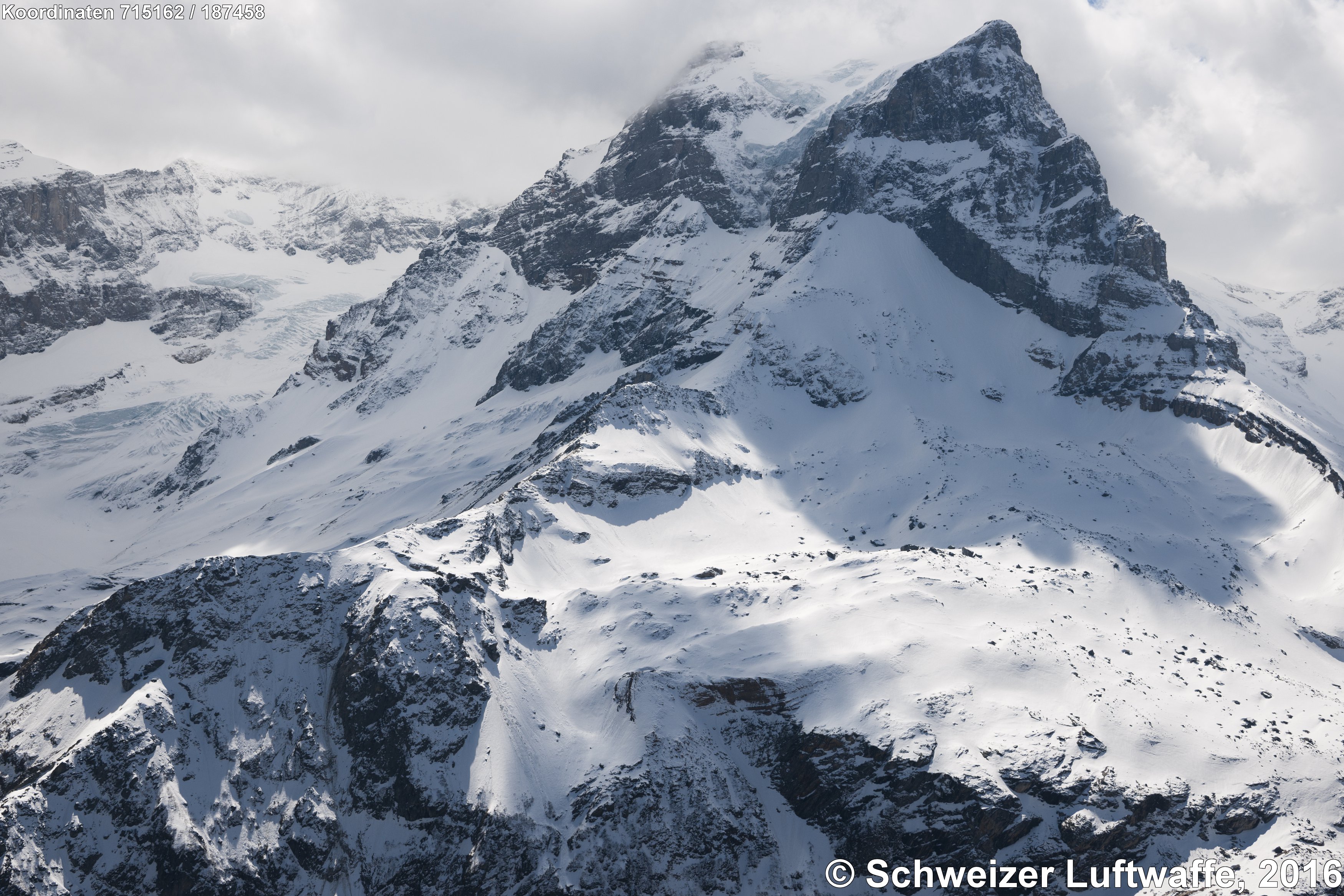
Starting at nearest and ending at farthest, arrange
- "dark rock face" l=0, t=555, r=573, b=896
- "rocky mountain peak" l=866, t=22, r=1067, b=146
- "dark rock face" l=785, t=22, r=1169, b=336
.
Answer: "dark rock face" l=0, t=555, r=573, b=896, "dark rock face" l=785, t=22, r=1169, b=336, "rocky mountain peak" l=866, t=22, r=1067, b=146

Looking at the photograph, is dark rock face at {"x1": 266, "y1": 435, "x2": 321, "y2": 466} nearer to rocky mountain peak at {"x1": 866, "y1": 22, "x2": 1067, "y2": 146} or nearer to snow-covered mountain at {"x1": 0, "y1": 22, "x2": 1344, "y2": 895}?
snow-covered mountain at {"x1": 0, "y1": 22, "x2": 1344, "y2": 895}

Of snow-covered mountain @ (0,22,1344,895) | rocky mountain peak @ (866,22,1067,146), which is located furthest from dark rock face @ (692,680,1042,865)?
rocky mountain peak @ (866,22,1067,146)

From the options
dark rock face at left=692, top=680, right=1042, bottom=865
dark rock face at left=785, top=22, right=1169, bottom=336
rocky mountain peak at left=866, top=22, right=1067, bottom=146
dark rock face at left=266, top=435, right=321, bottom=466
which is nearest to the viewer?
dark rock face at left=692, top=680, right=1042, bottom=865

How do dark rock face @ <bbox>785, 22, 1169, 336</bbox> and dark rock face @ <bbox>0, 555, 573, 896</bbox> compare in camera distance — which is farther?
dark rock face @ <bbox>785, 22, 1169, 336</bbox>

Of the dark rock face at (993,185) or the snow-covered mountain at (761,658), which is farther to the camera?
the dark rock face at (993,185)

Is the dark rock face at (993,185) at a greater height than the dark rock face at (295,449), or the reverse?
the dark rock face at (993,185)

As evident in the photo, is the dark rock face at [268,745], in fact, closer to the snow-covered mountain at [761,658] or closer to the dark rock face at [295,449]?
the snow-covered mountain at [761,658]

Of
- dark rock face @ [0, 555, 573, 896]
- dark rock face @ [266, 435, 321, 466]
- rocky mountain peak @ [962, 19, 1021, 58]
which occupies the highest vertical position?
rocky mountain peak @ [962, 19, 1021, 58]

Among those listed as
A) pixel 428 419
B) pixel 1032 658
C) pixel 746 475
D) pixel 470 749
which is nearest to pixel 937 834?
pixel 1032 658

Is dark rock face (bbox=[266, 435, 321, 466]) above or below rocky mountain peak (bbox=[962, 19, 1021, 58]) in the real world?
below

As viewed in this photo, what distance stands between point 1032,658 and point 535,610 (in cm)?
4340

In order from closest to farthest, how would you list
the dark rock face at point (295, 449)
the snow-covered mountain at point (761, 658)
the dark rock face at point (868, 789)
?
the dark rock face at point (868, 789) < the snow-covered mountain at point (761, 658) < the dark rock face at point (295, 449)

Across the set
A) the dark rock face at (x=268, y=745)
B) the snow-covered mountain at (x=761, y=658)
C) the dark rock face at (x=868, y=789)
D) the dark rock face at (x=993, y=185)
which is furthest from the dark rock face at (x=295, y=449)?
the dark rock face at (x=868, y=789)

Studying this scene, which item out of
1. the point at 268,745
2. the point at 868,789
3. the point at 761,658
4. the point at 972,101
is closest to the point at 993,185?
the point at 972,101
